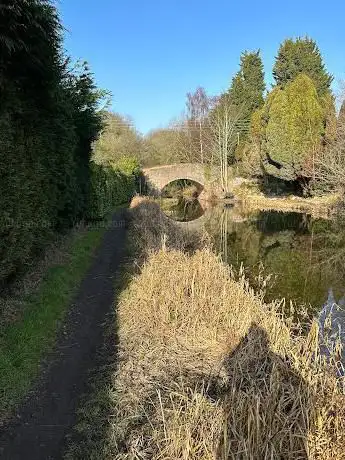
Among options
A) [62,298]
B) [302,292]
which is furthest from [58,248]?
[302,292]

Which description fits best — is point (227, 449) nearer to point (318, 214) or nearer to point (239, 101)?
point (318, 214)

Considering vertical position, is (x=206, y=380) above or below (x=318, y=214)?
above

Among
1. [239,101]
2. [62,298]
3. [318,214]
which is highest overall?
[239,101]

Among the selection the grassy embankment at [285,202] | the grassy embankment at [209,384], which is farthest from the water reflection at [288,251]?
the grassy embankment at [209,384]

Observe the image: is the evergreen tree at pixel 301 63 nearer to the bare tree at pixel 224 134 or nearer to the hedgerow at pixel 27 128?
the bare tree at pixel 224 134

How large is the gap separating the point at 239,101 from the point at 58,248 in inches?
1692

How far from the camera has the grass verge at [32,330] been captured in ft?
16.4

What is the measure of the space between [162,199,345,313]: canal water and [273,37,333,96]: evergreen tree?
21.8m

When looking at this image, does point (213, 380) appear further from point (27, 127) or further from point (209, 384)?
point (27, 127)

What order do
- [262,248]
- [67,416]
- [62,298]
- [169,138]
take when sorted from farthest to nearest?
[169,138], [262,248], [62,298], [67,416]

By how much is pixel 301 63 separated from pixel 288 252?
34.9 meters

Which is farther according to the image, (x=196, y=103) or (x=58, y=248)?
(x=196, y=103)

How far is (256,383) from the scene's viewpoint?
4.29 meters

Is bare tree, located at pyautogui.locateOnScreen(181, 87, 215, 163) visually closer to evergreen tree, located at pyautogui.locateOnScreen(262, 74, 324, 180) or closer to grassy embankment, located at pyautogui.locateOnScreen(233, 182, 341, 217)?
grassy embankment, located at pyautogui.locateOnScreen(233, 182, 341, 217)
